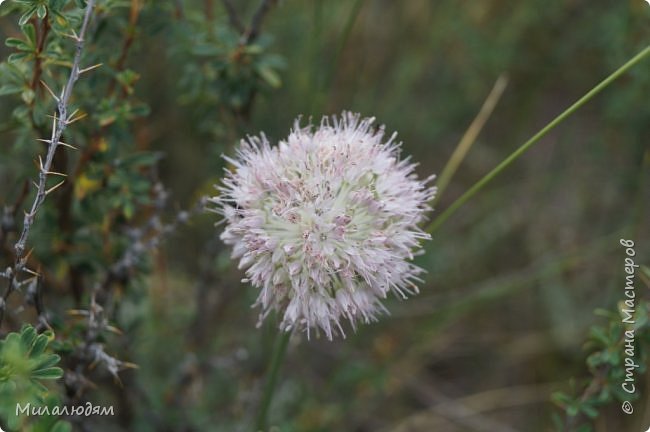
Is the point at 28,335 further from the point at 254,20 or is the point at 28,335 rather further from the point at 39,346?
the point at 254,20

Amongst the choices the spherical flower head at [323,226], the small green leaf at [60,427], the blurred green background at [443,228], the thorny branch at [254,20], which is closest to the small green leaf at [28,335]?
the small green leaf at [60,427]

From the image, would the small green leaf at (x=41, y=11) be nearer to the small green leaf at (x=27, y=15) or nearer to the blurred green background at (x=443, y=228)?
the small green leaf at (x=27, y=15)

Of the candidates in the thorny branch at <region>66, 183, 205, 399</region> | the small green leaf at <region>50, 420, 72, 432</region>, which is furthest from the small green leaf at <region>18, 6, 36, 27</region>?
the small green leaf at <region>50, 420, 72, 432</region>

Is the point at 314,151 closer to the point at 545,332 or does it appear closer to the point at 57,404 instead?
the point at 57,404

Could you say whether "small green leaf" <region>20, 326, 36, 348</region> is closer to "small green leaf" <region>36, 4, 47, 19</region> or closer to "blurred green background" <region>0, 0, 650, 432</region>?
"small green leaf" <region>36, 4, 47, 19</region>

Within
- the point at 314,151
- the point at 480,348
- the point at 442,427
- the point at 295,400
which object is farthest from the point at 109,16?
the point at 480,348

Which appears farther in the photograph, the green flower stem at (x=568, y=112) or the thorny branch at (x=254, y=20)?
the thorny branch at (x=254, y=20)
